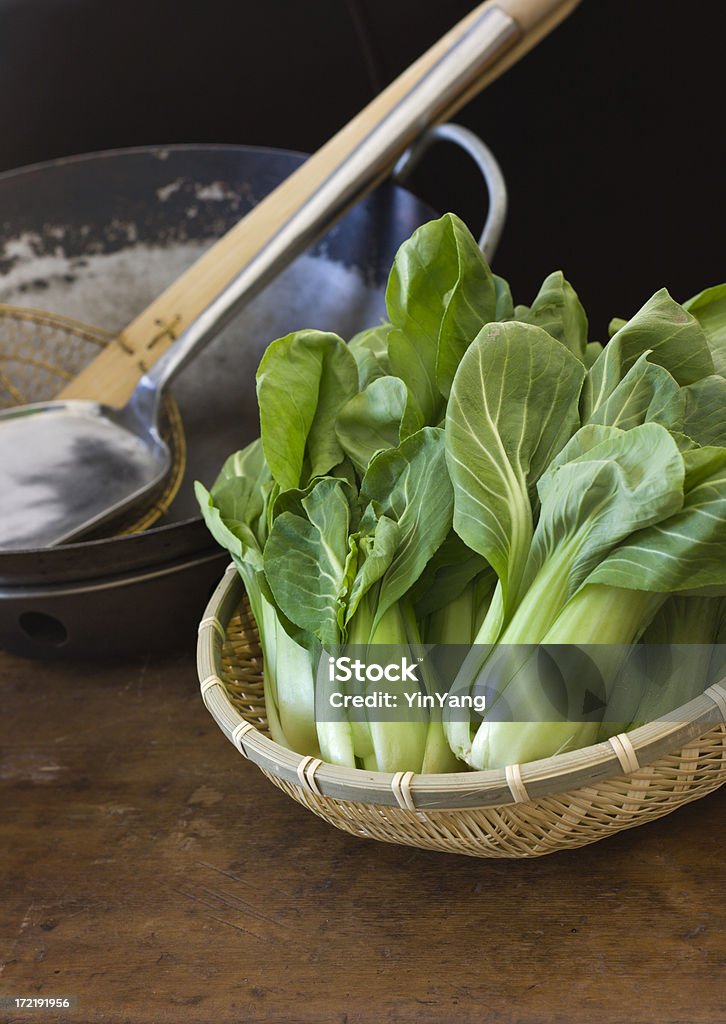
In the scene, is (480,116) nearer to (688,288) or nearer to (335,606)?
(688,288)

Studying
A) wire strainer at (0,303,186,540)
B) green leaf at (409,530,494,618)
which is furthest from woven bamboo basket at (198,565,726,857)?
wire strainer at (0,303,186,540)

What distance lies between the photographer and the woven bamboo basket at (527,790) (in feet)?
1.37

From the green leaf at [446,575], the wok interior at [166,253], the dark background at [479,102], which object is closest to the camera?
the green leaf at [446,575]

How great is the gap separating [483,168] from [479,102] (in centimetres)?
37

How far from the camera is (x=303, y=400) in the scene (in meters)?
0.55

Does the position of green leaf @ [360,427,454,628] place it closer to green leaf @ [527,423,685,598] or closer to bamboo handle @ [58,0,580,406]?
green leaf @ [527,423,685,598]

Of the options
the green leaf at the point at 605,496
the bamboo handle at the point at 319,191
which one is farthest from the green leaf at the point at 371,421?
the bamboo handle at the point at 319,191

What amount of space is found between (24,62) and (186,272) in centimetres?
40

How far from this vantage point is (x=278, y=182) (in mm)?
998

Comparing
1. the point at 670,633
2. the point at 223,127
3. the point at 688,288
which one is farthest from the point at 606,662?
the point at 223,127

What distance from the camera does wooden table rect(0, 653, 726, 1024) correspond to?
45cm

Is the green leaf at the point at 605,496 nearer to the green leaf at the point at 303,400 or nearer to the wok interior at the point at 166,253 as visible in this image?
the green leaf at the point at 303,400

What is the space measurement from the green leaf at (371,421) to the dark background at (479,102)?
0.69 m

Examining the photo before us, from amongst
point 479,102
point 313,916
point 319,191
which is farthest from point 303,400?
point 479,102
